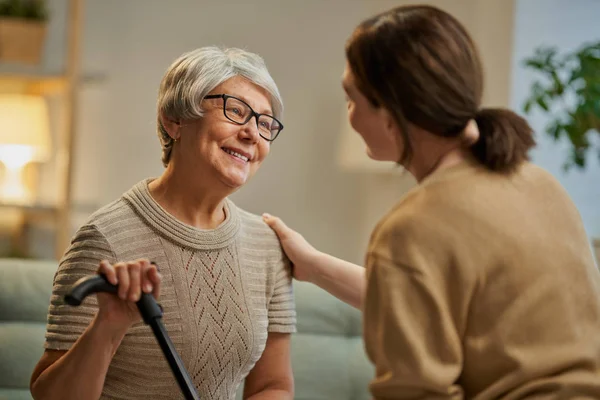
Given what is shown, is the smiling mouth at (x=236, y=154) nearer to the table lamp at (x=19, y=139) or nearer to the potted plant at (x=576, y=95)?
the potted plant at (x=576, y=95)

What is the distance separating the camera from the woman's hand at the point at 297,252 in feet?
5.84

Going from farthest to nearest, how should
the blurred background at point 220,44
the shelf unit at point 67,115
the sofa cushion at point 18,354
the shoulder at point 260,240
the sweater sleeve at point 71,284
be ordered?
1. the shelf unit at point 67,115
2. the blurred background at point 220,44
3. the sofa cushion at point 18,354
4. the shoulder at point 260,240
5. the sweater sleeve at point 71,284

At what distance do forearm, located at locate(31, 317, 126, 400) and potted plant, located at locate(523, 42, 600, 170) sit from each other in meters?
1.78

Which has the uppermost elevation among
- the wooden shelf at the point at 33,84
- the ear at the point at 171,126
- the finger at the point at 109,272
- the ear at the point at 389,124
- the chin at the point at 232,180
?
the ear at the point at 389,124

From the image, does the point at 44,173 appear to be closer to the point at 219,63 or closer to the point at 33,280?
the point at 33,280

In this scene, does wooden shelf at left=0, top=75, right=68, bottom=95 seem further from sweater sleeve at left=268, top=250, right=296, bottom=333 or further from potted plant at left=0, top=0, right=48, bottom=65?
sweater sleeve at left=268, top=250, right=296, bottom=333

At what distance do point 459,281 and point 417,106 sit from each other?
0.22m

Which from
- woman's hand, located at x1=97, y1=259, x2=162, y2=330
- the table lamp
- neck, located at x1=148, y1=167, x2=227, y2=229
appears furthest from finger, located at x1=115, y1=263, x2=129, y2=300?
the table lamp

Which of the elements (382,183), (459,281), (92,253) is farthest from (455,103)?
(382,183)

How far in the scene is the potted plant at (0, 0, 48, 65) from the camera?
3275 millimetres

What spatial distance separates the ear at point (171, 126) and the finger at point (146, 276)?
432mm

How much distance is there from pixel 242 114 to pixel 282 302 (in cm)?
40

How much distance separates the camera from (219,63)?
166cm

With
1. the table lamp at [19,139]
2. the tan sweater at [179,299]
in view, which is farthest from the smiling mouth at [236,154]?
the table lamp at [19,139]
